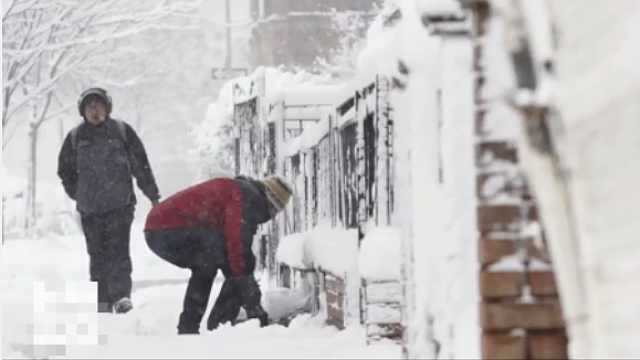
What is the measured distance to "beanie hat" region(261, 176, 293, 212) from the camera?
7793 millimetres

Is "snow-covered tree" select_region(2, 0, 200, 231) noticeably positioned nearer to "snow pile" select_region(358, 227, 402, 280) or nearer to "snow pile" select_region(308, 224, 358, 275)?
"snow pile" select_region(308, 224, 358, 275)

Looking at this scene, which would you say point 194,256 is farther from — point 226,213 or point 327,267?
point 327,267

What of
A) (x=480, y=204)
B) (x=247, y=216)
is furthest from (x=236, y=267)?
(x=480, y=204)

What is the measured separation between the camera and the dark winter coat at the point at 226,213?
7.61 meters

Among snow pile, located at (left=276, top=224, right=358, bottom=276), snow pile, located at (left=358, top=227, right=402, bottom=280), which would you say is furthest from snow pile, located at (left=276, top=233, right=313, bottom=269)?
snow pile, located at (left=358, top=227, right=402, bottom=280)

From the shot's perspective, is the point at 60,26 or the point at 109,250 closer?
the point at 109,250

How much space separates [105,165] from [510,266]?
550cm

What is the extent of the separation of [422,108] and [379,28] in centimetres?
192

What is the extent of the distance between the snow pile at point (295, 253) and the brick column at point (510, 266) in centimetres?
545

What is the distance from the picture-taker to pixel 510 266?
368 cm

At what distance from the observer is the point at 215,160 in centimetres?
3359

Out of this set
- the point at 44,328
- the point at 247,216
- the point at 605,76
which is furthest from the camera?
the point at 247,216

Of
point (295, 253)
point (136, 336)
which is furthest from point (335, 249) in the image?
point (295, 253)

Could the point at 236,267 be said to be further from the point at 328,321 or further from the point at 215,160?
the point at 215,160
